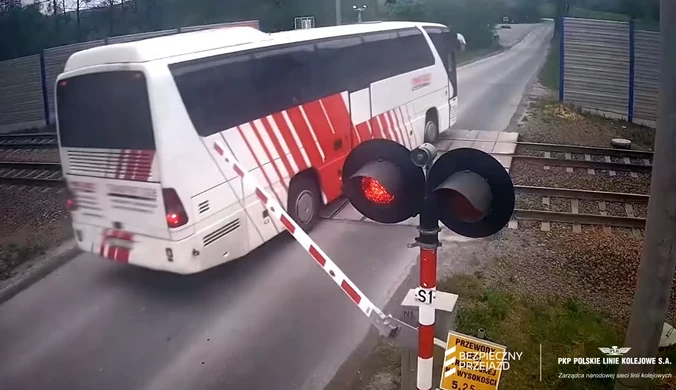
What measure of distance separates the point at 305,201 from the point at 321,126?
0.74m

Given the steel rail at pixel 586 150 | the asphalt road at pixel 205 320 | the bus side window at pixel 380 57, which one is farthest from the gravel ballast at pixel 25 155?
the steel rail at pixel 586 150

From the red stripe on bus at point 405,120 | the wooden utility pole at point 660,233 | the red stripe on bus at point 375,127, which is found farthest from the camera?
the red stripe on bus at point 405,120

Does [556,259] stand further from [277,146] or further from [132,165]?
[132,165]

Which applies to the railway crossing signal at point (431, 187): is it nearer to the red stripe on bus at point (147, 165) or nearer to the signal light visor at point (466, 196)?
the signal light visor at point (466, 196)

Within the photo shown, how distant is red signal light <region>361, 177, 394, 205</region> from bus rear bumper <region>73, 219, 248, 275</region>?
8.68 ft

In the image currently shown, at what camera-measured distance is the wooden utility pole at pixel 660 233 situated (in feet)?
8.81

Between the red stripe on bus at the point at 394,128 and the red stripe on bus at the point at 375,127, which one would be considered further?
the red stripe on bus at the point at 394,128

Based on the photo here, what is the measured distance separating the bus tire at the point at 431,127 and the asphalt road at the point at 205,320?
7.98 feet

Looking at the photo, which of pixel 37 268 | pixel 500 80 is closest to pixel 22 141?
pixel 37 268

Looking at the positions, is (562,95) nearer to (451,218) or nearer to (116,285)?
(116,285)

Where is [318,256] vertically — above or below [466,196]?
below

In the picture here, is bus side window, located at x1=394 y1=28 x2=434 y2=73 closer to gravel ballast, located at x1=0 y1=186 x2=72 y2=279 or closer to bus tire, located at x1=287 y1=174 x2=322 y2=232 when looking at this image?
bus tire, located at x1=287 y1=174 x2=322 y2=232

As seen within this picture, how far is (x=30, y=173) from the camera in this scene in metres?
7.53

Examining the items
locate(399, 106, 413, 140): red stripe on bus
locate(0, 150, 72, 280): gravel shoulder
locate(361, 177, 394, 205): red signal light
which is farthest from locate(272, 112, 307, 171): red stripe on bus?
locate(361, 177, 394, 205): red signal light
